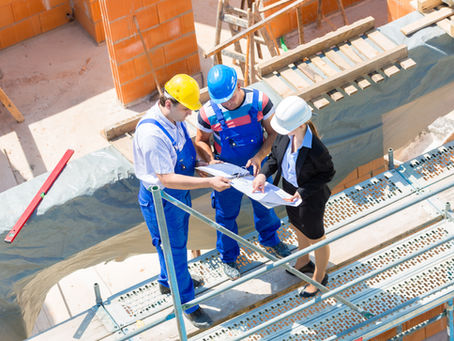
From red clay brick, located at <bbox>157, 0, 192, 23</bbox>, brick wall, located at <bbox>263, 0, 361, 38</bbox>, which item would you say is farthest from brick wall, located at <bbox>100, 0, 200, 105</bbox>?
brick wall, located at <bbox>263, 0, 361, 38</bbox>

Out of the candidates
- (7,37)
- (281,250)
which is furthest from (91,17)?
(281,250)

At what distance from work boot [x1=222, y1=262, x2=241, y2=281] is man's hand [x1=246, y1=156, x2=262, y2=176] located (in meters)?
0.92

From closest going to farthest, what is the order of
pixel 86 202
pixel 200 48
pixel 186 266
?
pixel 186 266 → pixel 86 202 → pixel 200 48

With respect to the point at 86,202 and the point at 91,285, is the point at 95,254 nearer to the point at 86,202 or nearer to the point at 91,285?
the point at 86,202

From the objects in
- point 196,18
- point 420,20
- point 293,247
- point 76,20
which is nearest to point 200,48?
point 196,18

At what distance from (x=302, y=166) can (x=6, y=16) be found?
8575 mm

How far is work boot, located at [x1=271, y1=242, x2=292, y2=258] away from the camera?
272 inches

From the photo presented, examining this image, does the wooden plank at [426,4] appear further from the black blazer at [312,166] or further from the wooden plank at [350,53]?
the black blazer at [312,166]

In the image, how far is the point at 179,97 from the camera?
18.9 ft

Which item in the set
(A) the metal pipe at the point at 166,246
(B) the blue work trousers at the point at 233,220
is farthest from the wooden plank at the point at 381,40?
(A) the metal pipe at the point at 166,246

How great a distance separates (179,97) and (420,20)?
3.43 meters

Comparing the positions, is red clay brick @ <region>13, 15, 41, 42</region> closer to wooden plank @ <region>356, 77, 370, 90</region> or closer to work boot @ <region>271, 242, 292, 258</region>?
wooden plank @ <region>356, 77, 370, 90</region>

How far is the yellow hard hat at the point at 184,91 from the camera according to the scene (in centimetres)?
574

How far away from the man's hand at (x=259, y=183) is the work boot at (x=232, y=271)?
104 centimetres
